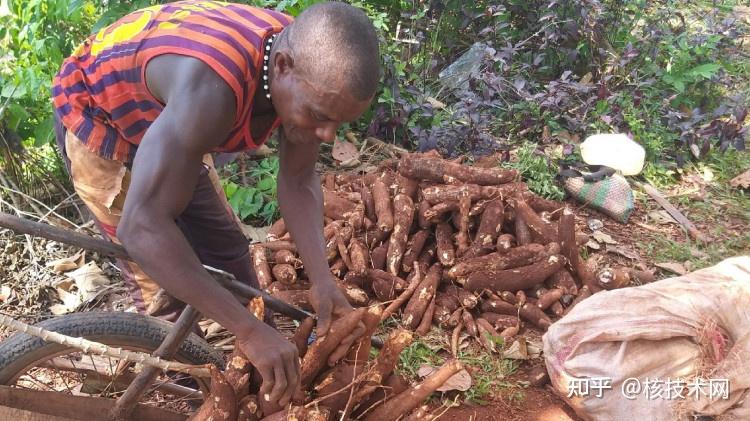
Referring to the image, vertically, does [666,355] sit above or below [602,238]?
above

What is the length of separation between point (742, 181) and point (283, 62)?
13.6 ft

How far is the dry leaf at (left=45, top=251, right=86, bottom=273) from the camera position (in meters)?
3.22

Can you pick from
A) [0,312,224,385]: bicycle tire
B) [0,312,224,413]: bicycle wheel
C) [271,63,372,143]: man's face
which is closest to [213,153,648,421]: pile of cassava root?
[0,312,224,413]: bicycle wheel

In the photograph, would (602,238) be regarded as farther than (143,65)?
Yes

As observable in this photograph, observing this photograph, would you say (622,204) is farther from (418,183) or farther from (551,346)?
→ (551,346)

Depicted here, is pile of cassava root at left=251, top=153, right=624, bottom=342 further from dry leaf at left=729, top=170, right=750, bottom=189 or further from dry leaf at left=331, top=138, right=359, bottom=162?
dry leaf at left=729, top=170, right=750, bottom=189

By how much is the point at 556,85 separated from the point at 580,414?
2.89m

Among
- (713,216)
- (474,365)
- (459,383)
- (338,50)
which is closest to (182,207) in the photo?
(338,50)

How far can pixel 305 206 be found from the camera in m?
2.14

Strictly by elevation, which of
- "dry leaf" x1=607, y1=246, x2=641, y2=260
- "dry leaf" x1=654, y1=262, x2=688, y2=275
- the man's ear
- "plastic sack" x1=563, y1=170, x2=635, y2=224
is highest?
the man's ear

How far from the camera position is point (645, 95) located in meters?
4.89

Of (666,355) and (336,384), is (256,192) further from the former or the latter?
(666,355)

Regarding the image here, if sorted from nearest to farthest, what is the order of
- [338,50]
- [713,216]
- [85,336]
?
[338,50] < [85,336] < [713,216]

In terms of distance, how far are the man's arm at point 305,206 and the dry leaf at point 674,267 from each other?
7.95ft
